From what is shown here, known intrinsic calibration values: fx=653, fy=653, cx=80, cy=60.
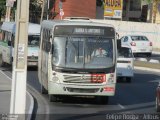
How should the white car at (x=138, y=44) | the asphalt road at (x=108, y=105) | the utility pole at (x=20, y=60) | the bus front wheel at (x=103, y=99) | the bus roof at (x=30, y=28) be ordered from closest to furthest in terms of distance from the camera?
1. the utility pole at (x=20, y=60)
2. the asphalt road at (x=108, y=105)
3. the bus front wheel at (x=103, y=99)
4. the bus roof at (x=30, y=28)
5. the white car at (x=138, y=44)

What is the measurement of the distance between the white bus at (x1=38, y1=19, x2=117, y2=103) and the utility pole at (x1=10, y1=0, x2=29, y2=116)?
214 inches

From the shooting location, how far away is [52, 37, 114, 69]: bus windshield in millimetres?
20312

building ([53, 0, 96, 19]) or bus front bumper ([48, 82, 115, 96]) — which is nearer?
bus front bumper ([48, 82, 115, 96])

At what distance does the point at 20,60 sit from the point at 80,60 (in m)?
6.04

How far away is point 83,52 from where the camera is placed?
20531 millimetres

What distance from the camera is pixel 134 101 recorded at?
21.7 meters

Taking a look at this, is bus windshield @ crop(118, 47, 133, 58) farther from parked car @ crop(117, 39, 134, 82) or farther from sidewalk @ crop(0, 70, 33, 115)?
sidewalk @ crop(0, 70, 33, 115)

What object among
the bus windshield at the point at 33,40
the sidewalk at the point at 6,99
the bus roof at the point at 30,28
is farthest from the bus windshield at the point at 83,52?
the bus windshield at the point at 33,40

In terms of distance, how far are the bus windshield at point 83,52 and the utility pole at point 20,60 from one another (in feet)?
18.9

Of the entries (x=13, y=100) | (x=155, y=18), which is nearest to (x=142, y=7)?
(x=155, y=18)

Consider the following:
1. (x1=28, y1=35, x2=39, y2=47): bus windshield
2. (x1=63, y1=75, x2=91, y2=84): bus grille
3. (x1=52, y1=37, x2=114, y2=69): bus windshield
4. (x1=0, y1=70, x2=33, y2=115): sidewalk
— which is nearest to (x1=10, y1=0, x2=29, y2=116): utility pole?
(x1=0, y1=70, x2=33, y2=115): sidewalk

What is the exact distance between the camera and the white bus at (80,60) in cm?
2006

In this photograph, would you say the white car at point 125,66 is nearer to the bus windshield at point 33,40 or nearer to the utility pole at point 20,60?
the bus windshield at point 33,40

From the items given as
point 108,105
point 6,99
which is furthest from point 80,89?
point 6,99
